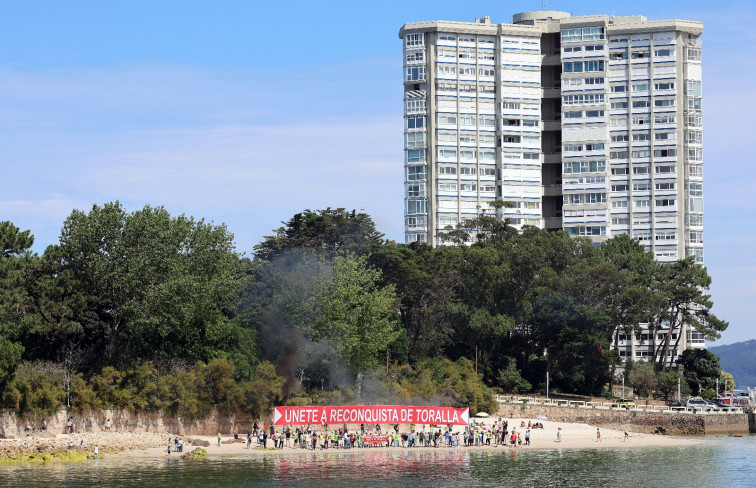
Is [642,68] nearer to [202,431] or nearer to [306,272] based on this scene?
[306,272]

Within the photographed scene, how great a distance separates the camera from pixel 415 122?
6732 inches

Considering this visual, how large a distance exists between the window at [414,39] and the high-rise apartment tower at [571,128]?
16cm

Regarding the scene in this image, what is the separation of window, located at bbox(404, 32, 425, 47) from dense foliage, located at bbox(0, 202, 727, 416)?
44.8 meters

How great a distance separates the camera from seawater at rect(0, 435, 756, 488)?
7131cm

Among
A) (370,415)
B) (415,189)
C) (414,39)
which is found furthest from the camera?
(414,39)

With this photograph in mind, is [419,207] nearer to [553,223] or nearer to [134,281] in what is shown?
[553,223]

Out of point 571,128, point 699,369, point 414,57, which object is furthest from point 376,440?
point 571,128

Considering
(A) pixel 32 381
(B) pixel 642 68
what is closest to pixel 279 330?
(A) pixel 32 381

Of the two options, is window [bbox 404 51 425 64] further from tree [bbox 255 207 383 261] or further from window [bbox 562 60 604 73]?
tree [bbox 255 207 383 261]

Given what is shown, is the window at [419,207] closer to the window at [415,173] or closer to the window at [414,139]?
the window at [415,173]

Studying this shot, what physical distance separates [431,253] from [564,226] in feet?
170

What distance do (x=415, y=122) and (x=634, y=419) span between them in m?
69.3

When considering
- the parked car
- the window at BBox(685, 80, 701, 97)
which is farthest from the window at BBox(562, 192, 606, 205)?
the parked car

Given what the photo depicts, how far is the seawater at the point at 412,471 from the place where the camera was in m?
71.3
